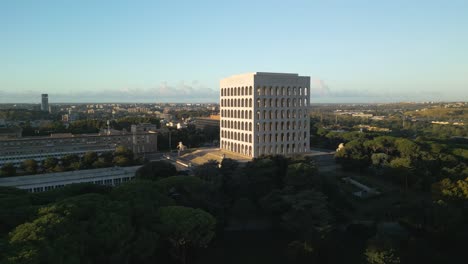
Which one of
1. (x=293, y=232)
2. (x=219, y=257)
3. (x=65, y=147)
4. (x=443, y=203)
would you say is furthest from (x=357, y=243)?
Result: (x=65, y=147)

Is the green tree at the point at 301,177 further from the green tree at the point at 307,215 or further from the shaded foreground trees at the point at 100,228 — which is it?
the shaded foreground trees at the point at 100,228

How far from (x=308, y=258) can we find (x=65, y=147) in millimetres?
54492

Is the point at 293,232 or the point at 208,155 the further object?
the point at 208,155

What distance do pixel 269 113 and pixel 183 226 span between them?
3141 centimetres

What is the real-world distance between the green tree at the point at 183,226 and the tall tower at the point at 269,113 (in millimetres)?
27199

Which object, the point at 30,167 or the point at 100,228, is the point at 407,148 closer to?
the point at 100,228

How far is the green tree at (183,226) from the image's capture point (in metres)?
26.2

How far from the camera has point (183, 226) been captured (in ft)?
85.7

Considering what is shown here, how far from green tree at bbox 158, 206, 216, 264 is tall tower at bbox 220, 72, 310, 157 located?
2720cm

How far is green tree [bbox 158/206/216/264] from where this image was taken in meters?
26.2

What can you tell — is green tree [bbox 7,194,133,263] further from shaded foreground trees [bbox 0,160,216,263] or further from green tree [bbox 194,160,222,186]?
green tree [bbox 194,160,222,186]

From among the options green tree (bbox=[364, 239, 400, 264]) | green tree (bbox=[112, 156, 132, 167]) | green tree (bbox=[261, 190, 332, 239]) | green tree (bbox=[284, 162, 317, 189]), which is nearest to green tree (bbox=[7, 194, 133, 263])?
green tree (bbox=[261, 190, 332, 239])

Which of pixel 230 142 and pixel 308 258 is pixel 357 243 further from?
pixel 230 142

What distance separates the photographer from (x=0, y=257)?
679 inches
